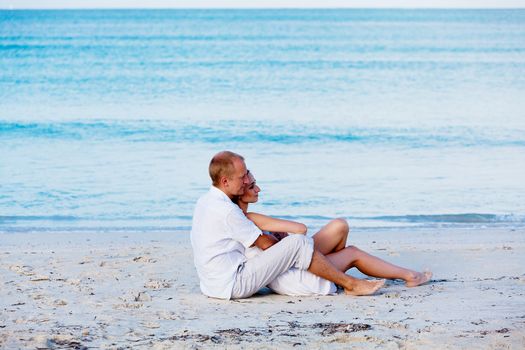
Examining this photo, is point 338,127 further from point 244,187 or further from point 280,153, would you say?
point 244,187

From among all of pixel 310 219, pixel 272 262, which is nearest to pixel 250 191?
pixel 272 262

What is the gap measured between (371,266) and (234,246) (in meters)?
1.11

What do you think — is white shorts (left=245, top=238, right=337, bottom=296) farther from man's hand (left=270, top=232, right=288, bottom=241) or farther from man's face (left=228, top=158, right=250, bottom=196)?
Result: man's face (left=228, top=158, right=250, bottom=196)

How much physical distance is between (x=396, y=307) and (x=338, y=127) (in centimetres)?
1529

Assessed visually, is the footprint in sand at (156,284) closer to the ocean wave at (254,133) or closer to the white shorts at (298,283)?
the white shorts at (298,283)

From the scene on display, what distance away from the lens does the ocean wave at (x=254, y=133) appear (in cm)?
1811

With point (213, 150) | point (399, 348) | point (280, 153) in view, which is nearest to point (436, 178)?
point (280, 153)

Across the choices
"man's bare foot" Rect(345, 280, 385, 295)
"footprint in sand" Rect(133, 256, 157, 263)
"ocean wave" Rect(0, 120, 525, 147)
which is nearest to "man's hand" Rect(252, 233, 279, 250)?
"man's bare foot" Rect(345, 280, 385, 295)

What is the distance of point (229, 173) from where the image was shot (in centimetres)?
553

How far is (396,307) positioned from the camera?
5.46 metres

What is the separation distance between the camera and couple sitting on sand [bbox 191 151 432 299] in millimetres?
5543

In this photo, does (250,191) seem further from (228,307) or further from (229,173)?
(228,307)

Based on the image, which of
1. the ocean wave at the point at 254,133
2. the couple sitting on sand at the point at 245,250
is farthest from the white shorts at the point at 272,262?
the ocean wave at the point at 254,133

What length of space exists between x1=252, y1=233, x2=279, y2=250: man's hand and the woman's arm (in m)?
0.07
